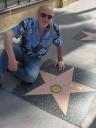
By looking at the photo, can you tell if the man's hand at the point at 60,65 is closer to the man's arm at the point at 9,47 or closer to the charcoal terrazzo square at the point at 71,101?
the charcoal terrazzo square at the point at 71,101

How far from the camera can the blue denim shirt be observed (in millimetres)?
3164

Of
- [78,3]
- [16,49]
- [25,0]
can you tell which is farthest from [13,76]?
[78,3]

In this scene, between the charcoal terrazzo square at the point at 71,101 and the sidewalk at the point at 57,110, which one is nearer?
the sidewalk at the point at 57,110

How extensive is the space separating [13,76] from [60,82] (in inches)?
24.7

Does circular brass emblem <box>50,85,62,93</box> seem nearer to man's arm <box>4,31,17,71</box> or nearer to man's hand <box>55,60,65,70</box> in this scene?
man's hand <box>55,60,65,70</box>

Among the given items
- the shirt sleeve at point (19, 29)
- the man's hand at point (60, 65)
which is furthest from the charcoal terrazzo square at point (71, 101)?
the shirt sleeve at point (19, 29)

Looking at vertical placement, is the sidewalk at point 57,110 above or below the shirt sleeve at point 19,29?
below

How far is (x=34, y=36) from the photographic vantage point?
3221 mm

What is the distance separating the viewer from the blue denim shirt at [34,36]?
10.4 ft

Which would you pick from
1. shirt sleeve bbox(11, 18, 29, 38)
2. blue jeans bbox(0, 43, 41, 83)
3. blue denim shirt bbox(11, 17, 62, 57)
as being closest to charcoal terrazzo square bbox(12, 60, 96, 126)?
blue jeans bbox(0, 43, 41, 83)

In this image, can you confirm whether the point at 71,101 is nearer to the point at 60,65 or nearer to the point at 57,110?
the point at 57,110

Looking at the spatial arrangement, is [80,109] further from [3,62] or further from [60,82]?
[3,62]

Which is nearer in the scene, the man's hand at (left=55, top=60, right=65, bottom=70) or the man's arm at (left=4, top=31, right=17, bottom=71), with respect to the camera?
the man's arm at (left=4, top=31, right=17, bottom=71)

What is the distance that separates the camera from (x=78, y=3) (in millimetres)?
7496
